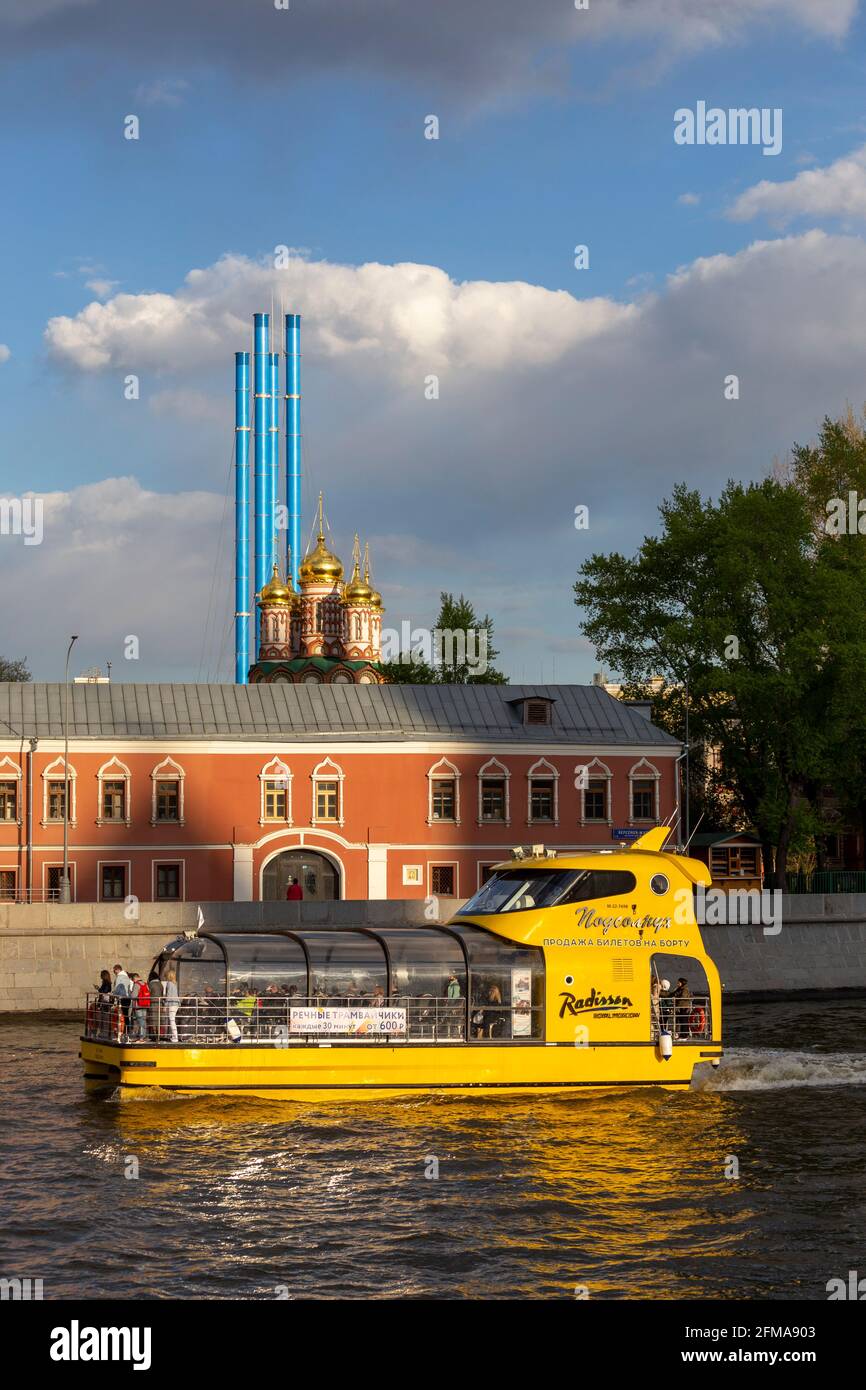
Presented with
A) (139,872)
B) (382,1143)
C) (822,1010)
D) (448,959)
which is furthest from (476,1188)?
(139,872)

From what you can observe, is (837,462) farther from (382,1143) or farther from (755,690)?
(382,1143)

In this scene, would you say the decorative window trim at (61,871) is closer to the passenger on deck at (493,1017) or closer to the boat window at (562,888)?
the boat window at (562,888)

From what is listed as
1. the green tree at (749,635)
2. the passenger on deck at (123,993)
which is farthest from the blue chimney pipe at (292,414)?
the passenger on deck at (123,993)

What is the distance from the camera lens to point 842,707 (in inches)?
2269

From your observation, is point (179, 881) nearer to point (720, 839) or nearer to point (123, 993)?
point (123, 993)

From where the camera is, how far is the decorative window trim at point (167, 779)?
56.2 m

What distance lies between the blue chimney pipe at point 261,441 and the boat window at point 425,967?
320 feet

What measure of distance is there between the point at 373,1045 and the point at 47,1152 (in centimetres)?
589

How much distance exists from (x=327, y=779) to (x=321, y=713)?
2936mm

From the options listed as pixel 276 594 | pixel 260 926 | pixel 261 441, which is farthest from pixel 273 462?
pixel 260 926

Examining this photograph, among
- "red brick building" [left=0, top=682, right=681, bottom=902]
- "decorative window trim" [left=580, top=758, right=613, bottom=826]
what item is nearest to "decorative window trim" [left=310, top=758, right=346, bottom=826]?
"red brick building" [left=0, top=682, right=681, bottom=902]

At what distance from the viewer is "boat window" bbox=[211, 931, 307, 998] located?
27.9 m

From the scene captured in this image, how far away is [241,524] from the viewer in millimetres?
127562

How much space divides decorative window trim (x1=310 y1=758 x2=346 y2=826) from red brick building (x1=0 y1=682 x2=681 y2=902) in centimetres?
5
